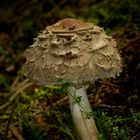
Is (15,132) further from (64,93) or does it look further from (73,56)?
(73,56)

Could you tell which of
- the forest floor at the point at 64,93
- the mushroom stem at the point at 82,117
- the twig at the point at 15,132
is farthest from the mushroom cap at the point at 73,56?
the twig at the point at 15,132

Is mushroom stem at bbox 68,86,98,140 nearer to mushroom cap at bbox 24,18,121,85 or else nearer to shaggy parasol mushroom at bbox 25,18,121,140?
shaggy parasol mushroom at bbox 25,18,121,140

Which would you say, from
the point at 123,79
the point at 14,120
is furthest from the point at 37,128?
the point at 123,79

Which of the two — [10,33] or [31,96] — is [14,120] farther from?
[10,33]

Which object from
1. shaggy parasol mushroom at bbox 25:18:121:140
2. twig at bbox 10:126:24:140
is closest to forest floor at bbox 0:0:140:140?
twig at bbox 10:126:24:140

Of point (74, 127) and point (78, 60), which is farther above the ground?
point (78, 60)

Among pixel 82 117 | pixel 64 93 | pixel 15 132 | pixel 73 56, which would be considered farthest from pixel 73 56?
pixel 64 93

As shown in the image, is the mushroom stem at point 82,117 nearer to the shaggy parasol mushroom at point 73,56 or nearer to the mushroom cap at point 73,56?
the shaggy parasol mushroom at point 73,56
